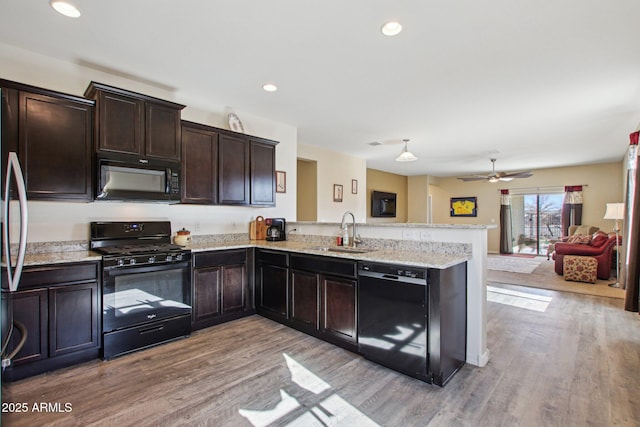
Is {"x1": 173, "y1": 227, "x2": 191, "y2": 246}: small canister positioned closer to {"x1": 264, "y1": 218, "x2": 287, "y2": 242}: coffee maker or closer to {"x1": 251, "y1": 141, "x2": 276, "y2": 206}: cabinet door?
{"x1": 251, "y1": 141, "x2": 276, "y2": 206}: cabinet door

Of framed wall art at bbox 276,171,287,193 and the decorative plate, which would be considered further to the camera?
framed wall art at bbox 276,171,287,193

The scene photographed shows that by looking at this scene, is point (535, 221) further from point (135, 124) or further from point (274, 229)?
point (135, 124)

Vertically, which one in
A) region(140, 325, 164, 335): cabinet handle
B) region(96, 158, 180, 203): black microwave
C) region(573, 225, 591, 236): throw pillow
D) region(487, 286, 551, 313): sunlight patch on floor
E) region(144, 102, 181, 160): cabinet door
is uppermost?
region(144, 102, 181, 160): cabinet door

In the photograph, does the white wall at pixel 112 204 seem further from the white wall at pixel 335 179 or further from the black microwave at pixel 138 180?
the white wall at pixel 335 179

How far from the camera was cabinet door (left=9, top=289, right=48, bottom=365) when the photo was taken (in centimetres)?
230

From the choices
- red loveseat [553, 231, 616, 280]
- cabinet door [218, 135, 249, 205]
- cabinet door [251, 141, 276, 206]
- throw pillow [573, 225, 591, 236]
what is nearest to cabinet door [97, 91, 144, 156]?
cabinet door [218, 135, 249, 205]

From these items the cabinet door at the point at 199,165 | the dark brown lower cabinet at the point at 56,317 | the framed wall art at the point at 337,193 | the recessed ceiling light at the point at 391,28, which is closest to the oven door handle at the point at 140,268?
the dark brown lower cabinet at the point at 56,317

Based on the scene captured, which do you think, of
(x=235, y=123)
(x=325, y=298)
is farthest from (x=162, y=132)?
(x=325, y=298)

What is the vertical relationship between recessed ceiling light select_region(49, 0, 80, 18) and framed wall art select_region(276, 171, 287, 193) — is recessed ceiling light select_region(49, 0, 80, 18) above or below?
above

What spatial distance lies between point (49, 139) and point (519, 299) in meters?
6.10

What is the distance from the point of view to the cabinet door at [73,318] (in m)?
2.46

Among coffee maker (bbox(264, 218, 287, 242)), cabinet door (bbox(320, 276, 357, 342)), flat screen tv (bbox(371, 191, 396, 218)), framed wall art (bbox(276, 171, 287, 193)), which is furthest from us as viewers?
flat screen tv (bbox(371, 191, 396, 218))

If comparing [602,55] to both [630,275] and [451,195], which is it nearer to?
[630,275]

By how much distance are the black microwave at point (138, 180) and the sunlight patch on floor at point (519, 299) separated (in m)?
4.68
